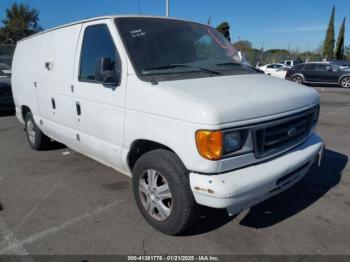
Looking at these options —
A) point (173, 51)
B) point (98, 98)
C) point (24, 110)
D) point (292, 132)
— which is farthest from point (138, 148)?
point (24, 110)

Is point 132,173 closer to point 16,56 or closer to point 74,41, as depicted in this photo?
point 74,41

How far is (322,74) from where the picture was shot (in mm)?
20438

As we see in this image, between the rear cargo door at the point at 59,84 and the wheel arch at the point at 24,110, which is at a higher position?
the rear cargo door at the point at 59,84

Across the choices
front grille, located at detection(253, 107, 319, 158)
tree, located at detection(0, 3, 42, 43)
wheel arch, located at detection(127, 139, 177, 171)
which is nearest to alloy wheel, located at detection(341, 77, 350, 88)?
front grille, located at detection(253, 107, 319, 158)

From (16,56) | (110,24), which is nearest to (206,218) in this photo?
(110,24)

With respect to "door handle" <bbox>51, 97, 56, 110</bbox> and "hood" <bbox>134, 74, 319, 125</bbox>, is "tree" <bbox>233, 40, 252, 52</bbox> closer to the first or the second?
"door handle" <bbox>51, 97, 56, 110</bbox>

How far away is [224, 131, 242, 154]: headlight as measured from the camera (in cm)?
274

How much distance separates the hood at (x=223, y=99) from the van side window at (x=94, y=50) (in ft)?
2.80

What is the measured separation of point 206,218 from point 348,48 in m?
53.5

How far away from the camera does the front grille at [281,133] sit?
2.92 metres

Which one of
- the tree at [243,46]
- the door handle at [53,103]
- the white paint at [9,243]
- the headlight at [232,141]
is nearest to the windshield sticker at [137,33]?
the headlight at [232,141]

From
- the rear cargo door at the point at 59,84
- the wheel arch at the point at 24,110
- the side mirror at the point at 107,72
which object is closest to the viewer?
the side mirror at the point at 107,72

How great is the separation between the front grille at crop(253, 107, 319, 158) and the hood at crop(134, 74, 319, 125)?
100 millimetres

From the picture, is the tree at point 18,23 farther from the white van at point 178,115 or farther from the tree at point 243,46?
the white van at point 178,115
